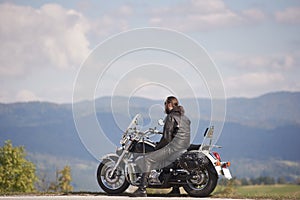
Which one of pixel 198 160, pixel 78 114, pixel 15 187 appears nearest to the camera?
pixel 198 160

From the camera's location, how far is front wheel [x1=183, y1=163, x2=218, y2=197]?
13359 millimetres

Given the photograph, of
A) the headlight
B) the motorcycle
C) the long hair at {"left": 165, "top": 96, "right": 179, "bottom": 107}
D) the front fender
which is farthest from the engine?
the front fender

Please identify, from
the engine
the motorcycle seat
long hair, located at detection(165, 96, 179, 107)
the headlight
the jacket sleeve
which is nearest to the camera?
the jacket sleeve

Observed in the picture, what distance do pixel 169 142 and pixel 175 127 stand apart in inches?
13.0

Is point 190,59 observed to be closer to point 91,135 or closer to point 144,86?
point 144,86

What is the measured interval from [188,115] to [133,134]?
1.25m

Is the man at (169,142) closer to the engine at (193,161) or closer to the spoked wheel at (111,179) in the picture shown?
the engine at (193,161)

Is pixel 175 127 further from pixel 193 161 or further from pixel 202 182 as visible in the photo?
pixel 202 182

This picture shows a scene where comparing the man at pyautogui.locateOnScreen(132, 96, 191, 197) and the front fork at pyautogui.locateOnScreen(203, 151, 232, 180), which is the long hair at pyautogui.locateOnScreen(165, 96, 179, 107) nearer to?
the man at pyautogui.locateOnScreen(132, 96, 191, 197)

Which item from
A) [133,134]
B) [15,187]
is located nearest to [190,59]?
[133,134]

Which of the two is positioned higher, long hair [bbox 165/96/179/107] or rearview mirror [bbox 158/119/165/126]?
long hair [bbox 165/96/179/107]

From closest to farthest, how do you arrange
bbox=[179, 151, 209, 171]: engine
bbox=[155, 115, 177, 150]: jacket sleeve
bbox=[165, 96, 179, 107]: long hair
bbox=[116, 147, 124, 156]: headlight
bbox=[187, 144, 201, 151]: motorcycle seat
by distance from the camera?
bbox=[155, 115, 177, 150]: jacket sleeve < bbox=[179, 151, 209, 171]: engine < bbox=[165, 96, 179, 107]: long hair < bbox=[187, 144, 201, 151]: motorcycle seat < bbox=[116, 147, 124, 156]: headlight

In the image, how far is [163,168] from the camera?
535 inches

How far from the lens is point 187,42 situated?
1501 centimetres
